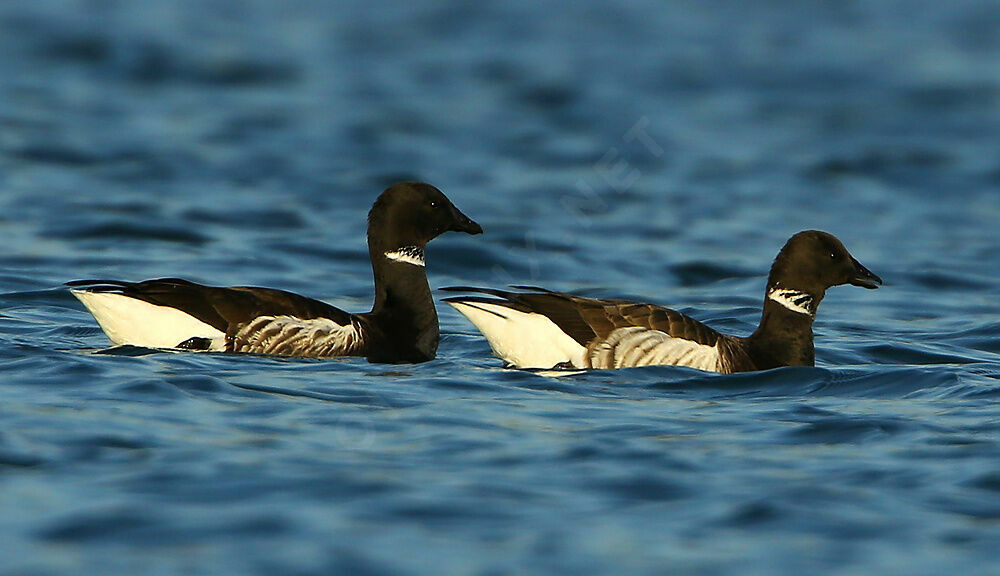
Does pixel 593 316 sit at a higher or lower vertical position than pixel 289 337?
higher

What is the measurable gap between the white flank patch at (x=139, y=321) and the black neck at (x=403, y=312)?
1.52 m

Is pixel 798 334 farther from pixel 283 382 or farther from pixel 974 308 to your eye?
pixel 974 308

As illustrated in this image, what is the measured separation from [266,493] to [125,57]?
22884 mm

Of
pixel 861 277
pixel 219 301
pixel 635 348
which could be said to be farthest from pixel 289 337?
pixel 861 277

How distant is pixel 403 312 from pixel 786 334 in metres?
2.93

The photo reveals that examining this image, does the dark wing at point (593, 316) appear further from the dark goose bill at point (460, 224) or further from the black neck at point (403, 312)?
the dark goose bill at point (460, 224)

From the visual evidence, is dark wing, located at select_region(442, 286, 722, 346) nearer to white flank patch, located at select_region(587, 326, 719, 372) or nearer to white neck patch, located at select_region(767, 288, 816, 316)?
white flank patch, located at select_region(587, 326, 719, 372)

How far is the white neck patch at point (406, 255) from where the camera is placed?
41.4 ft

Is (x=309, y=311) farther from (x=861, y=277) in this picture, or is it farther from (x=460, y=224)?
(x=861, y=277)

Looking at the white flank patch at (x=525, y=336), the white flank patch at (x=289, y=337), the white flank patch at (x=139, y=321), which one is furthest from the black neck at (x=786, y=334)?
the white flank patch at (x=139, y=321)

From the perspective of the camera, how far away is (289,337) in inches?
455

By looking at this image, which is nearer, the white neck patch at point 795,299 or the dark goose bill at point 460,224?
the white neck patch at point 795,299

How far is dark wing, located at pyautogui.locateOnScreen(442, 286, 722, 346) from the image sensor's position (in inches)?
448

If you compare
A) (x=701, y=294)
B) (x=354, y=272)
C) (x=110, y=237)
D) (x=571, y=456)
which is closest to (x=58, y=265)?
(x=110, y=237)
